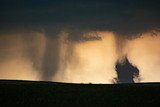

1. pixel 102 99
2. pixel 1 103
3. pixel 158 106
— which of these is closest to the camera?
pixel 158 106

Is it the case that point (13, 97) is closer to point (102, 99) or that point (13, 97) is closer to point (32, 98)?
point (32, 98)

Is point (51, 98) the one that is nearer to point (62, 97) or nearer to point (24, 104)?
point (62, 97)

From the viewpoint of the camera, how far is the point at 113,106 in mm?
31125

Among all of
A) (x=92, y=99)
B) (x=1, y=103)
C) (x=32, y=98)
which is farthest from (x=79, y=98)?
(x=1, y=103)

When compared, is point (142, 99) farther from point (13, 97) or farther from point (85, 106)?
point (13, 97)

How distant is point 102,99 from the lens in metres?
35.7

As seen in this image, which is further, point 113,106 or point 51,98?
point 51,98

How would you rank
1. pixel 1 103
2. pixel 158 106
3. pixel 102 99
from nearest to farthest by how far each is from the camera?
pixel 158 106, pixel 1 103, pixel 102 99

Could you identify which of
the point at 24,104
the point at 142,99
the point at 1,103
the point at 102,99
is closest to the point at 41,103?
the point at 24,104

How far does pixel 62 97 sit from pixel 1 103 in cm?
701

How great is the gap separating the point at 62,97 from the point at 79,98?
197 centimetres

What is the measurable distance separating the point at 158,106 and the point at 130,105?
8.39 ft

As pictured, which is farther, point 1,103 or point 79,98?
point 79,98

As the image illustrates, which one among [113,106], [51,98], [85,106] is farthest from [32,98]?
[113,106]
